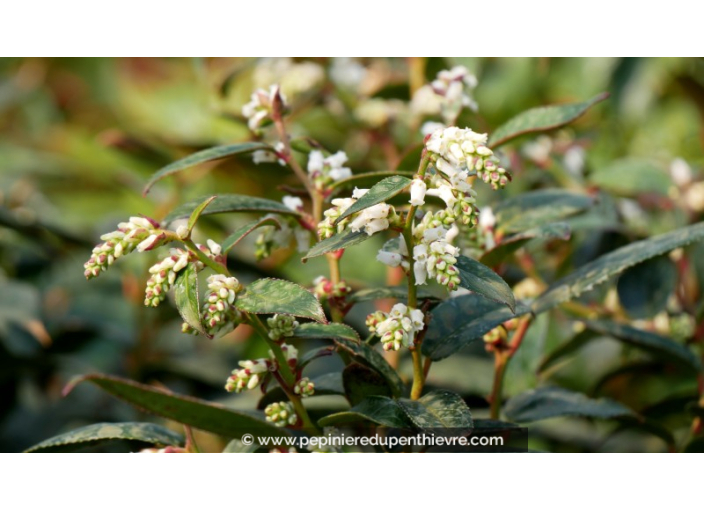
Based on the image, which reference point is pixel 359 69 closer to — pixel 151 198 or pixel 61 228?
pixel 61 228

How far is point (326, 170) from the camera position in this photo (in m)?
0.97

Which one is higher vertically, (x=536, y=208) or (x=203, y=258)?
(x=536, y=208)

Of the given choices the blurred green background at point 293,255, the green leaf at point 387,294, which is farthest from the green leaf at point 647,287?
the green leaf at point 387,294

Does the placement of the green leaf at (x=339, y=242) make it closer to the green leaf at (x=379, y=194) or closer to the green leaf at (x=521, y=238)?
the green leaf at (x=379, y=194)

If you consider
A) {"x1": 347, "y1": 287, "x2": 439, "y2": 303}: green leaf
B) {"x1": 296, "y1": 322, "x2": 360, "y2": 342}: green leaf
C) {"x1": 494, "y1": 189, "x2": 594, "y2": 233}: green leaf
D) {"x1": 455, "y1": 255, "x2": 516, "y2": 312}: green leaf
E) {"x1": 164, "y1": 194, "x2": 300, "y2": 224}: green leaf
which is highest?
{"x1": 494, "y1": 189, "x2": 594, "y2": 233}: green leaf

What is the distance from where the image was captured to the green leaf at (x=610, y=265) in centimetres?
96

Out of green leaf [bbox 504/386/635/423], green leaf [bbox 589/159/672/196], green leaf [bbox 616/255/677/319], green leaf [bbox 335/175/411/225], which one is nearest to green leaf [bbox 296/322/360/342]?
green leaf [bbox 335/175/411/225]

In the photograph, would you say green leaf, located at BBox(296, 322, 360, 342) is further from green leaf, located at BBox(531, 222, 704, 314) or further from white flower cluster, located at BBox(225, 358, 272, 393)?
green leaf, located at BBox(531, 222, 704, 314)

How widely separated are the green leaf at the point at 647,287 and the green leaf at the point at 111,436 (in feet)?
2.42

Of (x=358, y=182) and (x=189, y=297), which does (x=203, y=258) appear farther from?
(x=358, y=182)

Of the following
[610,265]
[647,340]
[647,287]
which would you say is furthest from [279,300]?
[647,287]

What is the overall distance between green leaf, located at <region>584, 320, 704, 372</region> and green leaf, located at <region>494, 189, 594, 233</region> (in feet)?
0.54

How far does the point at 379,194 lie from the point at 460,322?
255mm

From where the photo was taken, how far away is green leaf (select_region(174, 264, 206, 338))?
2.47 ft
